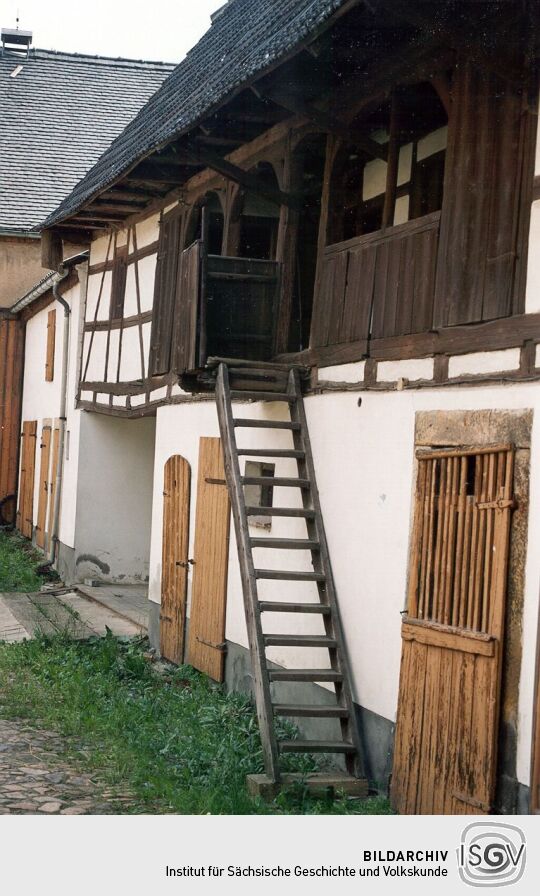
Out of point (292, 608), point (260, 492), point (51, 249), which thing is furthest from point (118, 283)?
point (292, 608)

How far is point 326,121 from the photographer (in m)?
8.15

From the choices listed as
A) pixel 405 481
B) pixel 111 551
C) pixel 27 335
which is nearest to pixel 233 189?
pixel 405 481

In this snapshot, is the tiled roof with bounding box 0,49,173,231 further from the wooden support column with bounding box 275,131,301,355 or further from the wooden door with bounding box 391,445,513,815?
the wooden door with bounding box 391,445,513,815

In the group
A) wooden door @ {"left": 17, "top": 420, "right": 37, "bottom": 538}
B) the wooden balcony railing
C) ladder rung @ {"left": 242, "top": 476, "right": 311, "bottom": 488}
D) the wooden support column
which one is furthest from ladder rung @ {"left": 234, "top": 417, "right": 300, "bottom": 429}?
wooden door @ {"left": 17, "top": 420, "right": 37, "bottom": 538}

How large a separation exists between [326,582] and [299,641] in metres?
0.56

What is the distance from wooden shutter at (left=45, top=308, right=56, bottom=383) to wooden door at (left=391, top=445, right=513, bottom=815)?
43.9 feet

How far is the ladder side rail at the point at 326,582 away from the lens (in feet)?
24.4

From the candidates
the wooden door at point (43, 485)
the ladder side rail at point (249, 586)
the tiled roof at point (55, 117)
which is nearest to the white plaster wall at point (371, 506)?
the ladder side rail at point (249, 586)

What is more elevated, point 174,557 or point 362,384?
point 362,384

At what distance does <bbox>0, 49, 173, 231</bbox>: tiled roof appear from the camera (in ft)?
78.7

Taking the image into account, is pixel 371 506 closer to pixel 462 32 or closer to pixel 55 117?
pixel 462 32

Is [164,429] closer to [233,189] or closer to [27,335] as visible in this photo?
[233,189]
